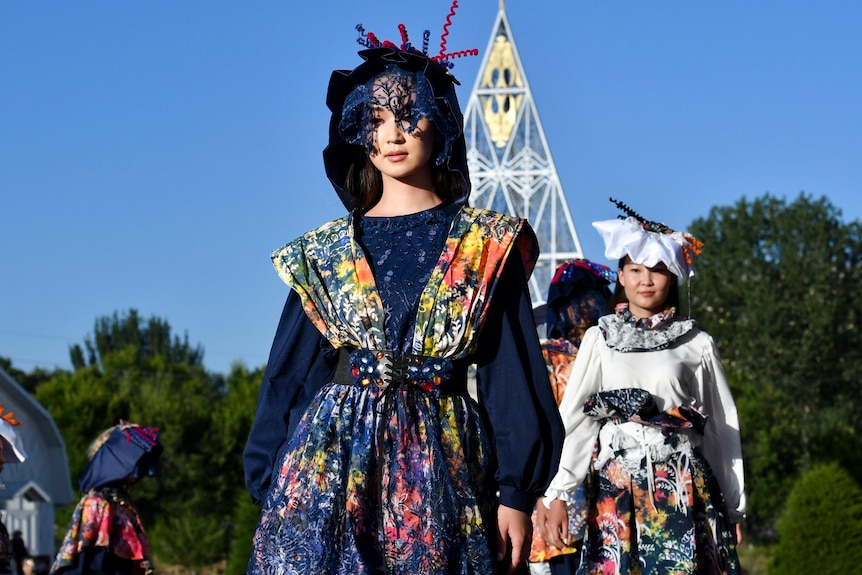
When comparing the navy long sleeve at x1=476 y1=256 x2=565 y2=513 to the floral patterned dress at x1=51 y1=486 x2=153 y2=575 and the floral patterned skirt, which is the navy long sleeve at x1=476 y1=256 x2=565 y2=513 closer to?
the floral patterned skirt

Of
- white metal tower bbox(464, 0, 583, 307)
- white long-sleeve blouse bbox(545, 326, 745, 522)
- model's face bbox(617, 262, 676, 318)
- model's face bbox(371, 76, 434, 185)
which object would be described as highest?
white metal tower bbox(464, 0, 583, 307)

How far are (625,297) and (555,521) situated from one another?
1.50m

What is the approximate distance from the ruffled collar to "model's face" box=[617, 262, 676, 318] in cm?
9

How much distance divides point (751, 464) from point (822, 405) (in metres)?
11.6

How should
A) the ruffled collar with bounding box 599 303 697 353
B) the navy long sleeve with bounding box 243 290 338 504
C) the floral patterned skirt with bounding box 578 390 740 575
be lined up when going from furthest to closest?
1. the ruffled collar with bounding box 599 303 697 353
2. the floral patterned skirt with bounding box 578 390 740 575
3. the navy long sleeve with bounding box 243 290 338 504

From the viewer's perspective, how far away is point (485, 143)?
54188mm

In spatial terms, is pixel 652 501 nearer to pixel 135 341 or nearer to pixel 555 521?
pixel 555 521

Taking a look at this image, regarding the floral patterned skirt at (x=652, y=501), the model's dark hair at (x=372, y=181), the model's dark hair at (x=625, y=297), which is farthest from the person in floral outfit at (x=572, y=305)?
the model's dark hair at (x=372, y=181)

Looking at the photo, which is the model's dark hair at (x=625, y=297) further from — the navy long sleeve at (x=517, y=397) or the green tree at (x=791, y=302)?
the green tree at (x=791, y=302)

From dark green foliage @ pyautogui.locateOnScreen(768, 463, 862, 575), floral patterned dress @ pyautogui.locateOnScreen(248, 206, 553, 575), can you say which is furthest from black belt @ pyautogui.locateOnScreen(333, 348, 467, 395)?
dark green foliage @ pyautogui.locateOnScreen(768, 463, 862, 575)

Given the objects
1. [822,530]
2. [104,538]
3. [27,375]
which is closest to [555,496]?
[104,538]

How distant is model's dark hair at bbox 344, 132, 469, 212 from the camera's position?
14.4ft

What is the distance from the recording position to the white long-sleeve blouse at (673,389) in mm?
6777

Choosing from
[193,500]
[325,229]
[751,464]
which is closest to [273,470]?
[325,229]
